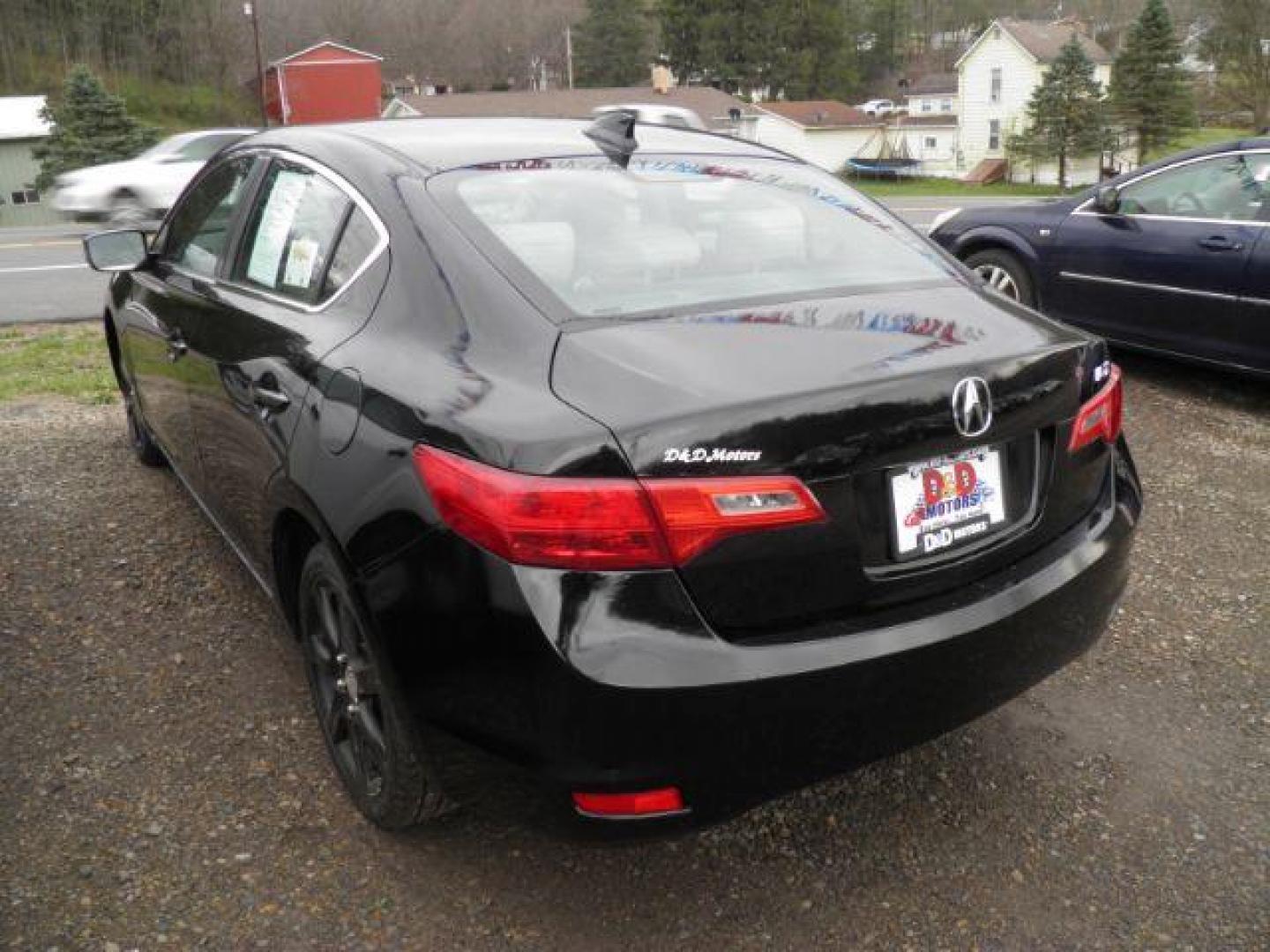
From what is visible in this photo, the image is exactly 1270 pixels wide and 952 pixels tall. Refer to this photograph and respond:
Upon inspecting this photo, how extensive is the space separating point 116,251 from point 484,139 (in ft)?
6.49

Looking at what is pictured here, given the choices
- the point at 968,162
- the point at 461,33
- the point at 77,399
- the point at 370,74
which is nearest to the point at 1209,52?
the point at 968,162

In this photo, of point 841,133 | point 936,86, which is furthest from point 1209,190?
point 936,86

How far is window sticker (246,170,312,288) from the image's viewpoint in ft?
10.0

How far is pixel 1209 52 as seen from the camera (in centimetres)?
4462

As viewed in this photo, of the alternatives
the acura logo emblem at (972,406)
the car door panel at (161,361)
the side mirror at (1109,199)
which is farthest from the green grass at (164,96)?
the acura logo emblem at (972,406)

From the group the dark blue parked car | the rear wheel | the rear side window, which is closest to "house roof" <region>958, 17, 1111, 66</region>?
the rear wheel

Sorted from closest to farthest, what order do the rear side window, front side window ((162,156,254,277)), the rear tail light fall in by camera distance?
the rear tail light, the rear side window, front side window ((162,156,254,277))

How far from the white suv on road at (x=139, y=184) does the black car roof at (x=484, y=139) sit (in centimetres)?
1327

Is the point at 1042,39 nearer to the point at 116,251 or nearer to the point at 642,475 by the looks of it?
the point at 116,251

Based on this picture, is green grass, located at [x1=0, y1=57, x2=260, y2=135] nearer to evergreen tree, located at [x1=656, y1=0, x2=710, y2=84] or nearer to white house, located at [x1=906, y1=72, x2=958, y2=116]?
evergreen tree, located at [x1=656, y1=0, x2=710, y2=84]

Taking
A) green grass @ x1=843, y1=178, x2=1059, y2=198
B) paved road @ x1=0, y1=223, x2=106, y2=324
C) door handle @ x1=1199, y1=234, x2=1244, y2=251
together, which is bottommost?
green grass @ x1=843, y1=178, x2=1059, y2=198

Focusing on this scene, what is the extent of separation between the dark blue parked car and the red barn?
63.6 metres

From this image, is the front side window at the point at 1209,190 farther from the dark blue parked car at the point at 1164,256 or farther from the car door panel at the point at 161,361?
the car door panel at the point at 161,361

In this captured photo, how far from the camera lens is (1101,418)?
2.57m
